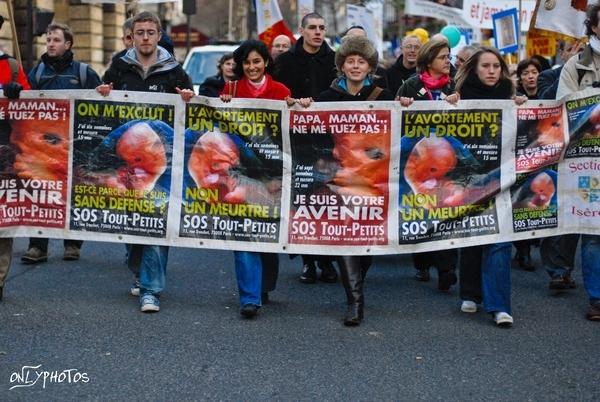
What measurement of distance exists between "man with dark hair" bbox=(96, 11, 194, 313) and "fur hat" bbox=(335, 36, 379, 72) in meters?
1.04

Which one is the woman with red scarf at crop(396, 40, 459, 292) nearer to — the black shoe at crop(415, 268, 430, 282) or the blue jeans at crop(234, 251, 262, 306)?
the black shoe at crop(415, 268, 430, 282)

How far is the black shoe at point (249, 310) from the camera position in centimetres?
696

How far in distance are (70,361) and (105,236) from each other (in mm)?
1645

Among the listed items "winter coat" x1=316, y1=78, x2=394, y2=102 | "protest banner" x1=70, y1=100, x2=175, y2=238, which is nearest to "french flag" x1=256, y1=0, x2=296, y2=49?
"winter coat" x1=316, y1=78, x2=394, y2=102

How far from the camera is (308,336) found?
6.54 meters

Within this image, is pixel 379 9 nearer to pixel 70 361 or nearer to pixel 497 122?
pixel 497 122

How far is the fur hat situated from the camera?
23.5ft

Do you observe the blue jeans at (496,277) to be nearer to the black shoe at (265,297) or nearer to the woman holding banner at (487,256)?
the woman holding banner at (487,256)

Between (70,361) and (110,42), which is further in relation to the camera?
(110,42)

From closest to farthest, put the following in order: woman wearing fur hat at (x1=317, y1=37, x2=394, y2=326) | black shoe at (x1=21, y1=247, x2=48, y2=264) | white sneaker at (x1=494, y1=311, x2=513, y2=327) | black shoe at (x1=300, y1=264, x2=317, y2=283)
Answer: white sneaker at (x1=494, y1=311, x2=513, y2=327), woman wearing fur hat at (x1=317, y1=37, x2=394, y2=326), black shoe at (x1=300, y1=264, x2=317, y2=283), black shoe at (x1=21, y1=247, x2=48, y2=264)

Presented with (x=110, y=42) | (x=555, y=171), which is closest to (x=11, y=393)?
(x=555, y=171)

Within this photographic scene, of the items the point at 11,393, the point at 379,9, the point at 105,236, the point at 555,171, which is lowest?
the point at 11,393

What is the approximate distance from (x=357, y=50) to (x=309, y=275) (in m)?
2.19

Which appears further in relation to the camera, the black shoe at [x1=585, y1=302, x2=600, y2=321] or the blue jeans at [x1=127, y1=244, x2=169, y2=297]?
the blue jeans at [x1=127, y1=244, x2=169, y2=297]
